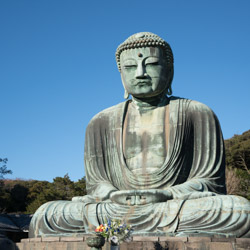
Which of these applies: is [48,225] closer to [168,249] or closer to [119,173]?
[119,173]

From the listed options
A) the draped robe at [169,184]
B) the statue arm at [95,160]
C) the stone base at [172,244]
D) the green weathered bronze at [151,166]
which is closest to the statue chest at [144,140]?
the green weathered bronze at [151,166]

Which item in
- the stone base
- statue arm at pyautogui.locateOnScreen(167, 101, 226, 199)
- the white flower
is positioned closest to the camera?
the white flower

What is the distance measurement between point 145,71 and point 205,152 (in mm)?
2007

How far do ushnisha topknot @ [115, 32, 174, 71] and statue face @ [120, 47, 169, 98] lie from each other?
0.09m

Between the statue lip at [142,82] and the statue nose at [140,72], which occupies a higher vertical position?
the statue nose at [140,72]

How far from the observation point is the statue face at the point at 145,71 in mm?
8812

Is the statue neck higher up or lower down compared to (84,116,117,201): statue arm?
higher up

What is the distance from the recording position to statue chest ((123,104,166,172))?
8.57m

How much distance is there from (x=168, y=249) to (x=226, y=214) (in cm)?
132

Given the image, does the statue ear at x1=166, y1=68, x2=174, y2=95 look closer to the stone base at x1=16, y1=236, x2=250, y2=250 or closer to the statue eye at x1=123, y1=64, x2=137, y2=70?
the statue eye at x1=123, y1=64, x2=137, y2=70

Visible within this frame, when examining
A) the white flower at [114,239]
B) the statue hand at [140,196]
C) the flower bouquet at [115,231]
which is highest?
the statue hand at [140,196]

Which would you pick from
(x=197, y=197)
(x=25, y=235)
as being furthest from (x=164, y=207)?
(x=25, y=235)

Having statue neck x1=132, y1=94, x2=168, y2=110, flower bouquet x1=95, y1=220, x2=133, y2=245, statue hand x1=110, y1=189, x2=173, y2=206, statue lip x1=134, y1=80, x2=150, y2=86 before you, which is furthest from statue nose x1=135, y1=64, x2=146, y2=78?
flower bouquet x1=95, y1=220, x2=133, y2=245

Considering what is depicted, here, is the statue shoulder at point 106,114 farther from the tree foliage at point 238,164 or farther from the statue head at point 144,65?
the tree foliage at point 238,164
